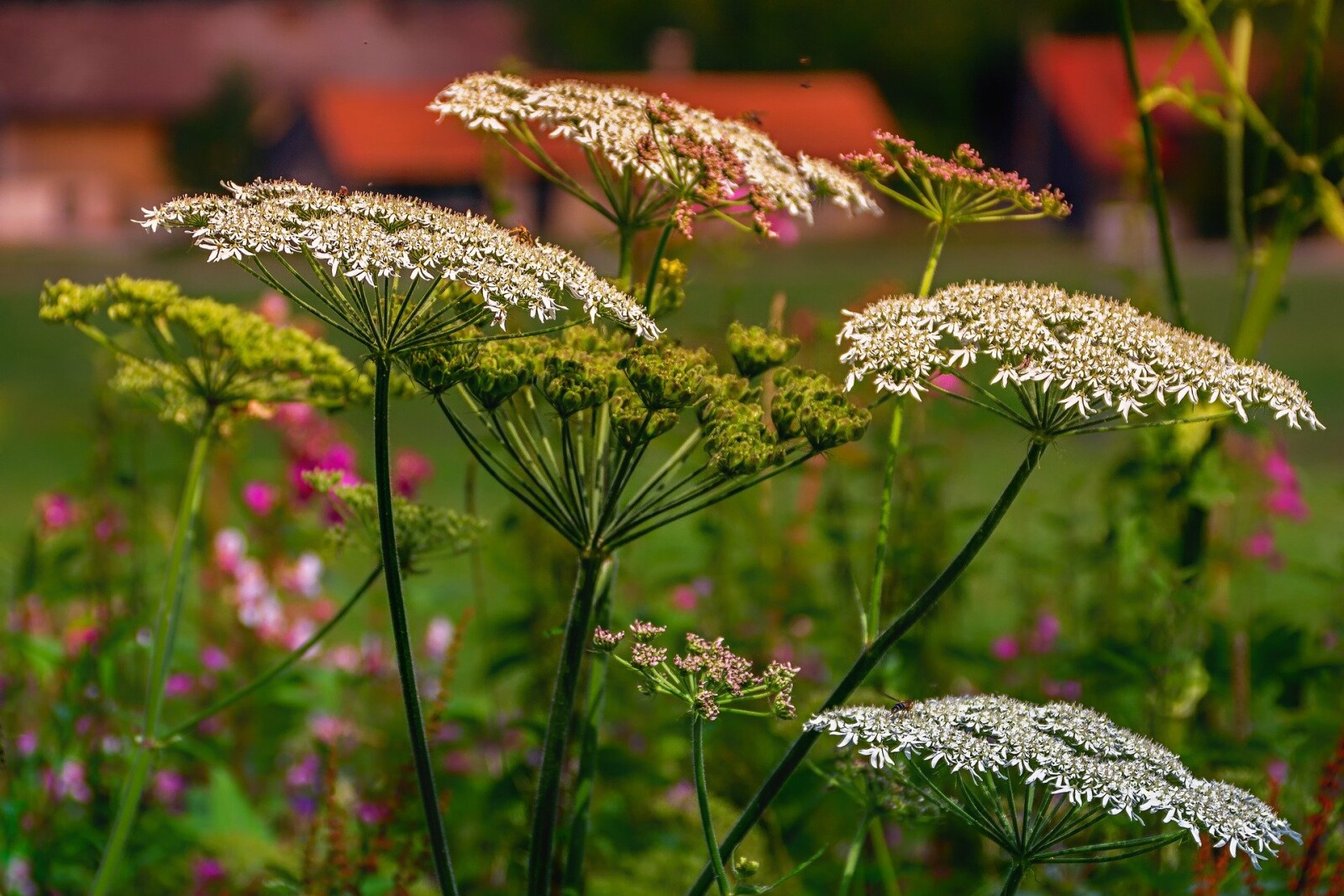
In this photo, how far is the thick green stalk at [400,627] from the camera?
179 cm

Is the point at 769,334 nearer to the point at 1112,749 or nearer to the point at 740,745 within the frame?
the point at 1112,749

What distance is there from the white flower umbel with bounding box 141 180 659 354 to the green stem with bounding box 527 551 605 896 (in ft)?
1.16

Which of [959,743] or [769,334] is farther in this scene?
[769,334]

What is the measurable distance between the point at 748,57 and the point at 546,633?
51291 mm

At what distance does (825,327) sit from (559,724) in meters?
1.97

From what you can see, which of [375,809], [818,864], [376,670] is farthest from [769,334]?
[376,670]

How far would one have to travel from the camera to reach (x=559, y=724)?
6.57 ft

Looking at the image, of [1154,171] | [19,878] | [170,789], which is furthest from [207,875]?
[1154,171]

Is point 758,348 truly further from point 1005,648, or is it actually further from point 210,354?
point 1005,648

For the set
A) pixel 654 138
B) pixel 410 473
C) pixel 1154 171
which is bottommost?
pixel 410 473

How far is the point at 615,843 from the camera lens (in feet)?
11.1

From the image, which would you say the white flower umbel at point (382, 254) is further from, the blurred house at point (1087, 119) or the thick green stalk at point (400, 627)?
the blurred house at point (1087, 119)

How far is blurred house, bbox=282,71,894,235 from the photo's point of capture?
39750 millimetres

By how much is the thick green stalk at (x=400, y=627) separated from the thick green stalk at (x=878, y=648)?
35cm
